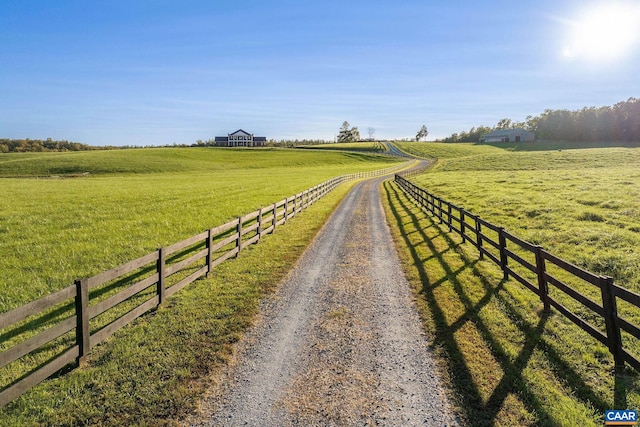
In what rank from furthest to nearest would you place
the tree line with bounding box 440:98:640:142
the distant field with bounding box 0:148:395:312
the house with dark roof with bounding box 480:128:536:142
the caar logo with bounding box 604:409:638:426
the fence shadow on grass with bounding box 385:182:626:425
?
the house with dark roof with bounding box 480:128:536:142, the tree line with bounding box 440:98:640:142, the distant field with bounding box 0:148:395:312, the fence shadow on grass with bounding box 385:182:626:425, the caar logo with bounding box 604:409:638:426

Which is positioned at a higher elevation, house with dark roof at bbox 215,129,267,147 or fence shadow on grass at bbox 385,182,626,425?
house with dark roof at bbox 215,129,267,147

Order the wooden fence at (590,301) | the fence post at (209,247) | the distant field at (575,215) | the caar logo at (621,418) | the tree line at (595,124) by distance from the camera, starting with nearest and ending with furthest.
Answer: the caar logo at (621,418)
the wooden fence at (590,301)
the fence post at (209,247)
the distant field at (575,215)
the tree line at (595,124)

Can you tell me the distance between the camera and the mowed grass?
15.4 ft

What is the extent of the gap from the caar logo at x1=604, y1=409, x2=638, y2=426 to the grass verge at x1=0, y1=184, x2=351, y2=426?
5.40m

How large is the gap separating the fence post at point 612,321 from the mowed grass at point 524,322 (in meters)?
0.17

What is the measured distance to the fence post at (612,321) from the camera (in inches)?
215

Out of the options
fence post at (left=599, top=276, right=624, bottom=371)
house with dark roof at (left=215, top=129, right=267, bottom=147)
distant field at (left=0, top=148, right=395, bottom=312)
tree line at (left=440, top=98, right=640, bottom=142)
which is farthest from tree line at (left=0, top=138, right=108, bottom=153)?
tree line at (left=440, top=98, right=640, bottom=142)

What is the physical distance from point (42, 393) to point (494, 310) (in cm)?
820

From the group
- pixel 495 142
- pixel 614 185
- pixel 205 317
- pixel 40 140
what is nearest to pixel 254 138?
pixel 40 140

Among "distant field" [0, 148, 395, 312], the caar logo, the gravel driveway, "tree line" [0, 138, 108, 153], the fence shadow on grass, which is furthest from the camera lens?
"tree line" [0, 138, 108, 153]

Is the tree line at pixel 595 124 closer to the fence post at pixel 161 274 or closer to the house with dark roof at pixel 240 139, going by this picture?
the house with dark roof at pixel 240 139

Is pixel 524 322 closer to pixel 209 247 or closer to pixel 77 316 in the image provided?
pixel 209 247

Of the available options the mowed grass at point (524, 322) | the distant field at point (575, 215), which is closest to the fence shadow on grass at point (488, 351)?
the mowed grass at point (524, 322)

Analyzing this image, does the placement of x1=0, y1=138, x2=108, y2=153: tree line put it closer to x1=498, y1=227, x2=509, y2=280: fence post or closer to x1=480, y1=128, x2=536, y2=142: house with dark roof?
x1=498, y1=227, x2=509, y2=280: fence post
